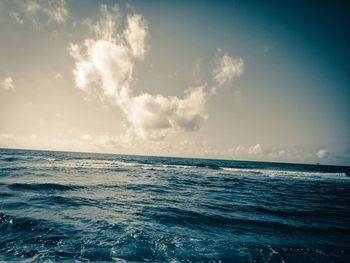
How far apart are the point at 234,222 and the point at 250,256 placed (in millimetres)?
3147

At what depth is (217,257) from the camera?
18.6 ft

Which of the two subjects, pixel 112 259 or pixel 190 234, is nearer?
pixel 112 259

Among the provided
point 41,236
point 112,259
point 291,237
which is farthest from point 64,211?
point 291,237

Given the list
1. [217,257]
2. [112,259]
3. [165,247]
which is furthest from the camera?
[165,247]

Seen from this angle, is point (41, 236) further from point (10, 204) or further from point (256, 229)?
point (256, 229)

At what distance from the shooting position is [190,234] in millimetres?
7277

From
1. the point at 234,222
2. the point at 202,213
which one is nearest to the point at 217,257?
the point at 234,222

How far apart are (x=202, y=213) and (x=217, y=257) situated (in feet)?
14.1

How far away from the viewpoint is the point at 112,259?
5242mm

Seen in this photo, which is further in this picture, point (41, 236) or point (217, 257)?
point (41, 236)

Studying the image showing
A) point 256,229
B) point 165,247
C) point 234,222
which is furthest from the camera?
point 234,222

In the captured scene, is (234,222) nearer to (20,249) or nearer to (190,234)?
(190,234)

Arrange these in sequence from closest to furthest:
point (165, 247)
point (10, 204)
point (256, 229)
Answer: point (165, 247)
point (256, 229)
point (10, 204)

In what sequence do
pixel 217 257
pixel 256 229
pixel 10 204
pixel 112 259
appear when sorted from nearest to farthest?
pixel 112 259
pixel 217 257
pixel 256 229
pixel 10 204
